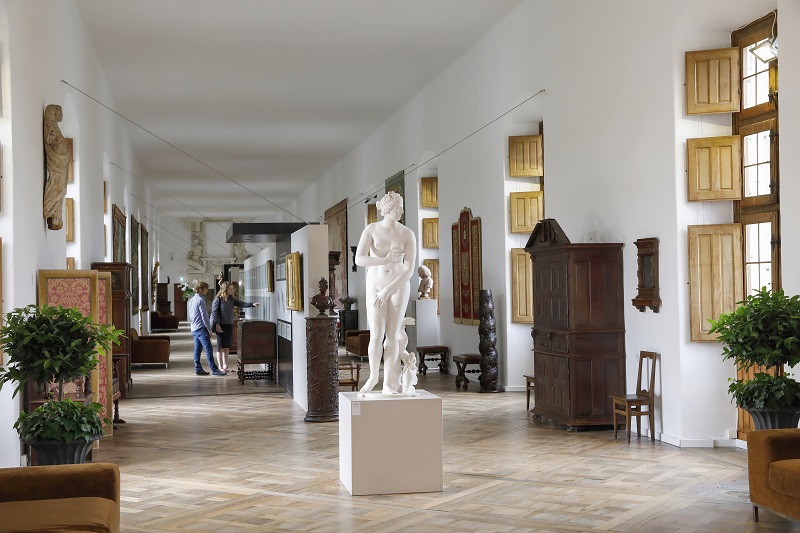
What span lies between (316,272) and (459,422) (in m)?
2.68

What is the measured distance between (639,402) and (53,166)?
6.39m

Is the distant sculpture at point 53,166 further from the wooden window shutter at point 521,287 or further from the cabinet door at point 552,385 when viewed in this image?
the wooden window shutter at point 521,287

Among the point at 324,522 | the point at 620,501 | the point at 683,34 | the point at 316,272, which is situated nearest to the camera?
the point at 324,522

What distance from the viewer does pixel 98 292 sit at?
9680 millimetres

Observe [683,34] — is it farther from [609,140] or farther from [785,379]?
[785,379]

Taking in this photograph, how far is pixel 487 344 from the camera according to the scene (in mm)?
13977

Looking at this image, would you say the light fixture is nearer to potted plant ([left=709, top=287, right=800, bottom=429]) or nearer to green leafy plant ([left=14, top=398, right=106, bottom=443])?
potted plant ([left=709, top=287, right=800, bottom=429])

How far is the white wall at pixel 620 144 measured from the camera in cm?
924

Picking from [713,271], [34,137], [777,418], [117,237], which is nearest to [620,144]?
[713,271]

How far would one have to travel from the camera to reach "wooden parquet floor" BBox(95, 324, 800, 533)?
20.6 feet

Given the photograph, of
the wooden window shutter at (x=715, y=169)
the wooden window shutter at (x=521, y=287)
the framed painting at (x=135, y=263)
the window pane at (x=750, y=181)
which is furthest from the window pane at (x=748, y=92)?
the framed painting at (x=135, y=263)

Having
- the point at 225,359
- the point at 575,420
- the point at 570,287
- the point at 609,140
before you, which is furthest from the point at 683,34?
the point at 225,359

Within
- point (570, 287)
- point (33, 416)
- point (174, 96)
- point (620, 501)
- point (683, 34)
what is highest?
point (174, 96)

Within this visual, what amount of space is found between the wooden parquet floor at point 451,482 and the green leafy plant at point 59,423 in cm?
69
